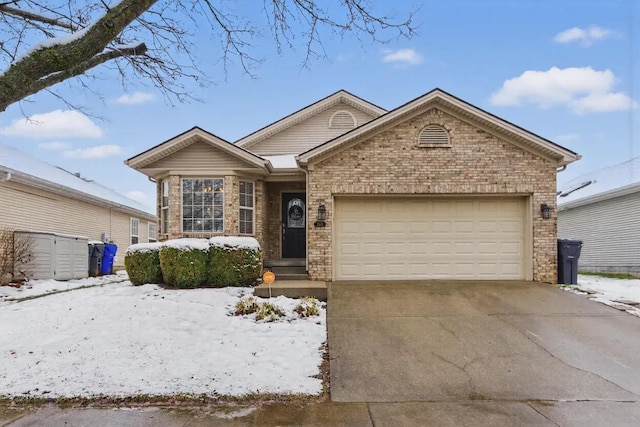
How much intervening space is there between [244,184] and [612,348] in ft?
29.4

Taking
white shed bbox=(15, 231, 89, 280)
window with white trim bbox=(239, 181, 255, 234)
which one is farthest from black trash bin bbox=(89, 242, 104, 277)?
window with white trim bbox=(239, 181, 255, 234)

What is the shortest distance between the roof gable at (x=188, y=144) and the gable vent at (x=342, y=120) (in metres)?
Answer: 4.15

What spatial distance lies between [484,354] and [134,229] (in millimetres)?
20809

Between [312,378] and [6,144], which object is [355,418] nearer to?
[312,378]

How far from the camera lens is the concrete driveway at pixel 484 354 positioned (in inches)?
183

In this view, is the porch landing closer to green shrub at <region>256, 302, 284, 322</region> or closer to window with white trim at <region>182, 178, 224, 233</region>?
green shrub at <region>256, 302, 284, 322</region>

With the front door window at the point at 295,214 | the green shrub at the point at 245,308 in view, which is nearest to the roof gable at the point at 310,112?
the front door window at the point at 295,214

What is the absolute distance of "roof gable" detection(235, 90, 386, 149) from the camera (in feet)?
48.4

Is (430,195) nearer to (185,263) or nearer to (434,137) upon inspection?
(434,137)

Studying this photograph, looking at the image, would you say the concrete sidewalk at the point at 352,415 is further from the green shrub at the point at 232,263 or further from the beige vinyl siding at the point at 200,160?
the beige vinyl siding at the point at 200,160

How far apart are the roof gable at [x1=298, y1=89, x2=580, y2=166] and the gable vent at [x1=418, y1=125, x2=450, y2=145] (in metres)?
0.53

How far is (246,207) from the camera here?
12.1 meters

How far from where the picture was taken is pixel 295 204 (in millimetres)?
13328

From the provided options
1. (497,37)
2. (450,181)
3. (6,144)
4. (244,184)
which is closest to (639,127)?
(497,37)
